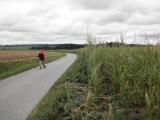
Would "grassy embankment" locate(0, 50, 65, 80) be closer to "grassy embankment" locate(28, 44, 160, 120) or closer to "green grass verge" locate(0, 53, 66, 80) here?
"green grass verge" locate(0, 53, 66, 80)

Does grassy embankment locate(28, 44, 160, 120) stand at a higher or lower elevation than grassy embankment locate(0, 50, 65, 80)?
higher

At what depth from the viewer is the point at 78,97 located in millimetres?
6605

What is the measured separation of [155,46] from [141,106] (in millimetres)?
1676

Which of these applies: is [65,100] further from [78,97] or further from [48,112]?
[48,112]

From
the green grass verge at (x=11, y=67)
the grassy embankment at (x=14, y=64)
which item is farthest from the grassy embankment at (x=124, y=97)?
the grassy embankment at (x=14, y=64)

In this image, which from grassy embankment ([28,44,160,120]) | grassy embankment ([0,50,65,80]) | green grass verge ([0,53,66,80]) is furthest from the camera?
grassy embankment ([0,50,65,80])

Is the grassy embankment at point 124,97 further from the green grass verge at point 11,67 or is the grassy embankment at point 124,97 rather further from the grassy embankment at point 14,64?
the grassy embankment at point 14,64

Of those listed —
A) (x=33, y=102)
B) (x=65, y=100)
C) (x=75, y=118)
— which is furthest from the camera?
(x=33, y=102)

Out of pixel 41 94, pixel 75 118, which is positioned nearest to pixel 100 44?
pixel 41 94

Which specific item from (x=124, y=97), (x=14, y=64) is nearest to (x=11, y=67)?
(x=14, y=64)

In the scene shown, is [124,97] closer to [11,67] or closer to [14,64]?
[11,67]

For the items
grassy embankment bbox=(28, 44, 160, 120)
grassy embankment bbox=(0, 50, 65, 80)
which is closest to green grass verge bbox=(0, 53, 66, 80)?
grassy embankment bbox=(0, 50, 65, 80)

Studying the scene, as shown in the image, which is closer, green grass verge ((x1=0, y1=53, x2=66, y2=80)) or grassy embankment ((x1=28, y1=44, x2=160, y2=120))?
grassy embankment ((x1=28, y1=44, x2=160, y2=120))

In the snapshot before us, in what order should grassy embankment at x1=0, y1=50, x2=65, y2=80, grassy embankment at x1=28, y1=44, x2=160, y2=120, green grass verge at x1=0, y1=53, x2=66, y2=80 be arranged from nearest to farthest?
grassy embankment at x1=28, y1=44, x2=160, y2=120
green grass verge at x1=0, y1=53, x2=66, y2=80
grassy embankment at x1=0, y1=50, x2=65, y2=80
